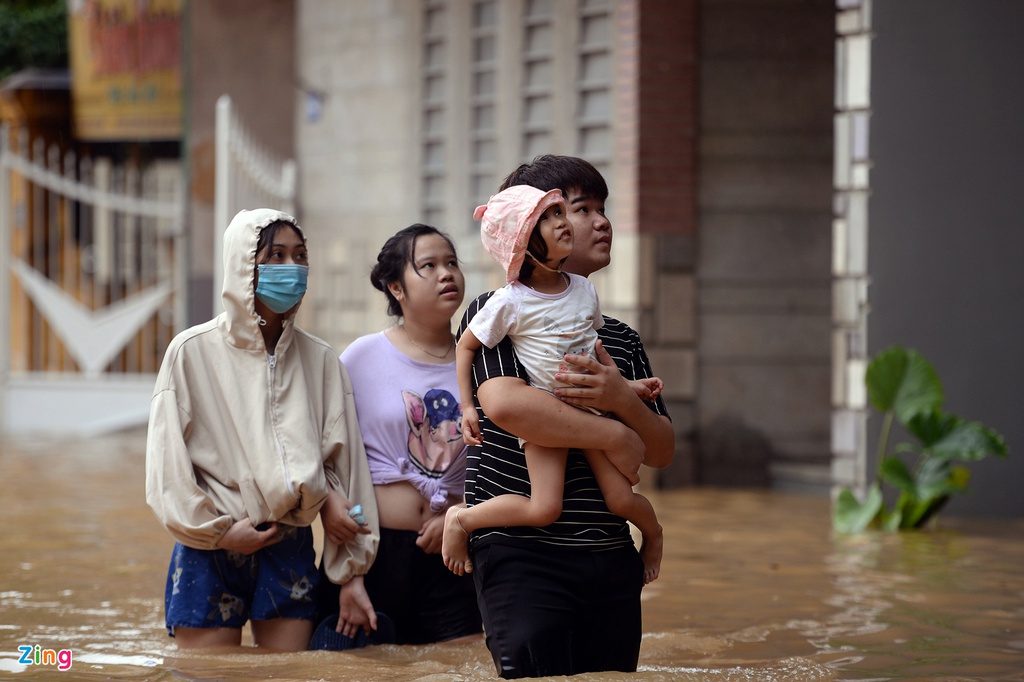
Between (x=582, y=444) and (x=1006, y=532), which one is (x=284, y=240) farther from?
(x=1006, y=532)

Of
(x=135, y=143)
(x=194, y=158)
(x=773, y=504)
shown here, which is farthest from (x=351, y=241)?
(x=135, y=143)

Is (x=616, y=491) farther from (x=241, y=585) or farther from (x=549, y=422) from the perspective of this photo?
(x=241, y=585)

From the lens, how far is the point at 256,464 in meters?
3.90

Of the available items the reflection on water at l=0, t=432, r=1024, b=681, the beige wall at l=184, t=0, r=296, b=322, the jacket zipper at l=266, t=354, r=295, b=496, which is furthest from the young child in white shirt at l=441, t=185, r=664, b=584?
the beige wall at l=184, t=0, r=296, b=322

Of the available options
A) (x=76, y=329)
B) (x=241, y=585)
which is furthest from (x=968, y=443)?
(x=76, y=329)

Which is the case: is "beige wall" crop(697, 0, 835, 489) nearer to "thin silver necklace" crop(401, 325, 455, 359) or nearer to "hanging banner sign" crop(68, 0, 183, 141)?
"thin silver necklace" crop(401, 325, 455, 359)

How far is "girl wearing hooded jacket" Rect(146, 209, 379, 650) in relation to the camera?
3.85 m

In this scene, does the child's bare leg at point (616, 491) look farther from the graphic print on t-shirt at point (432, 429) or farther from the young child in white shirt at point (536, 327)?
the graphic print on t-shirt at point (432, 429)

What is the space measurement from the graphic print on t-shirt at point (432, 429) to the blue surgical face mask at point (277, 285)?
18.7 inches

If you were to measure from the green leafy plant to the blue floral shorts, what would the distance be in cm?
410

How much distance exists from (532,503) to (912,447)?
15.6 ft

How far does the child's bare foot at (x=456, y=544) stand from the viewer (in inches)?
132

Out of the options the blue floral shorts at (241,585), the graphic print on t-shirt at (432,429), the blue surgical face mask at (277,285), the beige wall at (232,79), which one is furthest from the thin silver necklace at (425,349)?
the beige wall at (232,79)

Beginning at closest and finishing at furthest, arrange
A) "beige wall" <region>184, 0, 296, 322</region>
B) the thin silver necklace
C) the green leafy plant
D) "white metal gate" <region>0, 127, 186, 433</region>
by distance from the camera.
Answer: the thin silver necklace, the green leafy plant, "white metal gate" <region>0, 127, 186, 433</region>, "beige wall" <region>184, 0, 296, 322</region>
